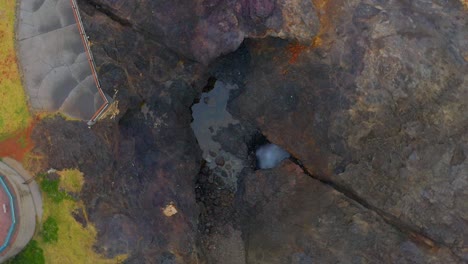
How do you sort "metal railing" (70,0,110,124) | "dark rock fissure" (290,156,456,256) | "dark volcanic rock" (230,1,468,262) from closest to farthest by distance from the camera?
"metal railing" (70,0,110,124) < "dark volcanic rock" (230,1,468,262) < "dark rock fissure" (290,156,456,256)

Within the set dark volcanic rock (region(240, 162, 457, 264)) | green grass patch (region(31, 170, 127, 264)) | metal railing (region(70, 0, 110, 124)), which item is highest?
metal railing (region(70, 0, 110, 124))

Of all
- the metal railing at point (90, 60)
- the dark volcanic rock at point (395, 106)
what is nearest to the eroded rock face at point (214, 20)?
the metal railing at point (90, 60)

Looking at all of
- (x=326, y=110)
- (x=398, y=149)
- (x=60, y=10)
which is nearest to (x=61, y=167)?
(x=60, y=10)

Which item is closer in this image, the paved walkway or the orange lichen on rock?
the paved walkway

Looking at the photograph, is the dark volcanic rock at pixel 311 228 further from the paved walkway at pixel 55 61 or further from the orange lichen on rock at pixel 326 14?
the paved walkway at pixel 55 61

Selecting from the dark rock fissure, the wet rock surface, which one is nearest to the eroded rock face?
the wet rock surface

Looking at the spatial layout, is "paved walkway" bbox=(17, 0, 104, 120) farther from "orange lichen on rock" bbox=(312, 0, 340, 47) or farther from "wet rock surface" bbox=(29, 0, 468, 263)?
"orange lichen on rock" bbox=(312, 0, 340, 47)

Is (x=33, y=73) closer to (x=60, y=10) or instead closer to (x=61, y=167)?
(x=60, y=10)
